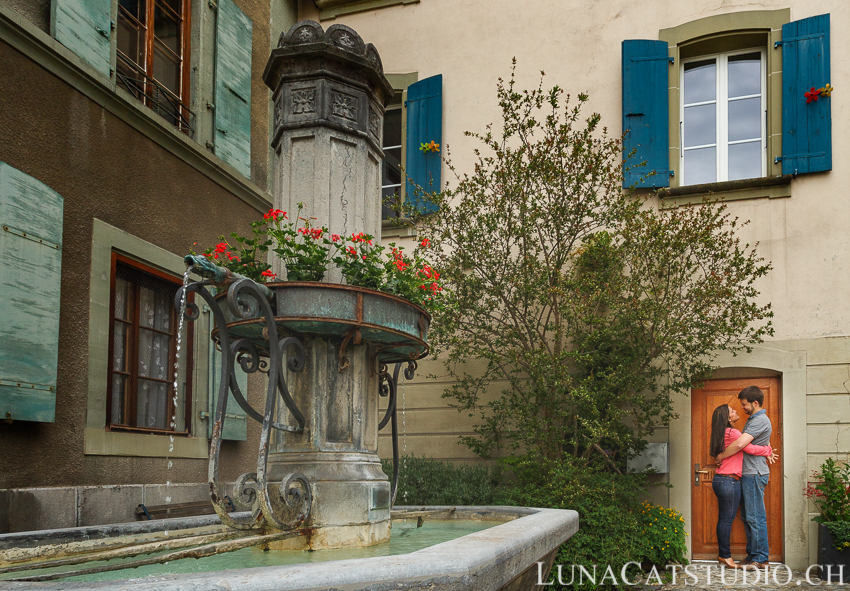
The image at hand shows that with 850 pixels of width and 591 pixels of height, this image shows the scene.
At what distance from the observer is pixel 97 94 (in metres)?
6.82

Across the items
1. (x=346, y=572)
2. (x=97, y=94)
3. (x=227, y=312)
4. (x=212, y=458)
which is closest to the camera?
(x=346, y=572)

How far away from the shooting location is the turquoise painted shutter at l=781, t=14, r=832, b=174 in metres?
8.70

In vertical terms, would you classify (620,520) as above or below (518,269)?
below

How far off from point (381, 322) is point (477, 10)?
7.90 m

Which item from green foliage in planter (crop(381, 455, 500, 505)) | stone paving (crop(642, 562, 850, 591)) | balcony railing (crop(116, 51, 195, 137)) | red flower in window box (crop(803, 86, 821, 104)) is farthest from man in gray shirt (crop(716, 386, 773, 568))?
balcony railing (crop(116, 51, 195, 137))

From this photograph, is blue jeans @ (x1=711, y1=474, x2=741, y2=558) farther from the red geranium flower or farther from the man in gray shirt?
the red geranium flower

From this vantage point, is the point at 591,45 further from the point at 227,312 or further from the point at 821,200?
the point at 227,312

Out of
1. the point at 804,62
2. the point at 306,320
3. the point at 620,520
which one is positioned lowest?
the point at 620,520

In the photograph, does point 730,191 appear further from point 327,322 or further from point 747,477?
point 327,322

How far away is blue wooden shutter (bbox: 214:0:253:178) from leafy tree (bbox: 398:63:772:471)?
7.50ft

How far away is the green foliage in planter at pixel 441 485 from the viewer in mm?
7516

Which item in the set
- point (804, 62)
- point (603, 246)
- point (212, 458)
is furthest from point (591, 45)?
point (212, 458)

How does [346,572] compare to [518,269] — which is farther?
[518,269]

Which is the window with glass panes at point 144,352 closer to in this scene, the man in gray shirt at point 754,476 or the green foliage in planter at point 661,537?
the green foliage in planter at point 661,537
